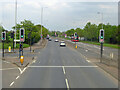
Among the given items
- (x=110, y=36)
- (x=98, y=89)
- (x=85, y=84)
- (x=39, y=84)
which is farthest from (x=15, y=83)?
(x=110, y=36)

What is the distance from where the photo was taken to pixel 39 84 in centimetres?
1327

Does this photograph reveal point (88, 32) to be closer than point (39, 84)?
No

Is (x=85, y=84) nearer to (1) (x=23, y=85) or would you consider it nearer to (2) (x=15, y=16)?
(1) (x=23, y=85)

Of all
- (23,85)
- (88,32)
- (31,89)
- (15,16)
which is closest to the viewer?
(31,89)

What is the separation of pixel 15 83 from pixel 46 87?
2.53 metres

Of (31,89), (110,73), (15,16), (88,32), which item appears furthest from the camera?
(88,32)

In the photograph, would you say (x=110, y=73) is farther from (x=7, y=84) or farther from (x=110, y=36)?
(x=110, y=36)

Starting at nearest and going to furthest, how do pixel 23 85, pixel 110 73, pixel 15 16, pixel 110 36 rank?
pixel 23 85 < pixel 110 73 < pixel 15 16 < pixel 110 36

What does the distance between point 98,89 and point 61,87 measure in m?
2.35

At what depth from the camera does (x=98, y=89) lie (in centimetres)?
1191

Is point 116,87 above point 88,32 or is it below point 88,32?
below

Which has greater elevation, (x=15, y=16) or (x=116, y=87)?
(x=15, y=16)

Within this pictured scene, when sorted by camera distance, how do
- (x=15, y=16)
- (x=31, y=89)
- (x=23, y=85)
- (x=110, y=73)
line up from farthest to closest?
1. (x=15, y=16)
2. (x=110, y=73)
3. (x=23, y=85)
4. (x=31, y=89)

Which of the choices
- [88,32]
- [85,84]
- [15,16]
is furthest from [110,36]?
[85,84]
